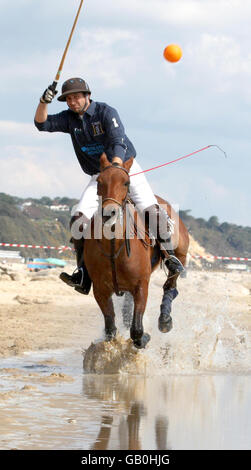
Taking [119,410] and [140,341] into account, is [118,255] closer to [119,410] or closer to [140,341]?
[140,341]

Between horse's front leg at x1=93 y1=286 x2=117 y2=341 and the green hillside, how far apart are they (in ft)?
158

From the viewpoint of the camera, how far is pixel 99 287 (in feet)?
30.1

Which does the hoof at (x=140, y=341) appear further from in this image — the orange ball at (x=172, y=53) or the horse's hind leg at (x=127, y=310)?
the orange ball at (x=172, y=53)

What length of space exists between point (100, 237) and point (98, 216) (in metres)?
0.22

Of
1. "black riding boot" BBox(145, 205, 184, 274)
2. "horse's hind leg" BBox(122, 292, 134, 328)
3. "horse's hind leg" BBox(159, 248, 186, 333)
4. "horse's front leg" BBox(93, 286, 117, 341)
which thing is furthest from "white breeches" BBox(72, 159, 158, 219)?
"horse's hind leg" BBox(122, 292, 134, 328)

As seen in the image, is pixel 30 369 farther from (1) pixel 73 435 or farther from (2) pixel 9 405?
(1) pixel 73 435

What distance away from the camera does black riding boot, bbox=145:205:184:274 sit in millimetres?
9656

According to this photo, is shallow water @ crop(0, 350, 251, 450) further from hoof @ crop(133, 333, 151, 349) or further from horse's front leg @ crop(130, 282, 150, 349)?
horse's front leg @ crop(130, 282, 150, 349)

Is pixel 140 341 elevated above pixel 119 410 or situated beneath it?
elevated above

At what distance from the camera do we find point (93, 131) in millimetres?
9344

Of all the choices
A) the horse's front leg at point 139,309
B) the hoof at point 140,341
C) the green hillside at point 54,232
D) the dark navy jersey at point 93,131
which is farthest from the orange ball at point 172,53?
the green hillside at point 54,232

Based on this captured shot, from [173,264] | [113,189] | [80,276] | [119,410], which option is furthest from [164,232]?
→ [119,410]

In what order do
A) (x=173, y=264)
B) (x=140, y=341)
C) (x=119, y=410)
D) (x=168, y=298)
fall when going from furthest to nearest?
(x=168, y=298) < (x=173, y=264) < (x=140, y=341) < (x=119, y=410)

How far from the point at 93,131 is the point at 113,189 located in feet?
4.94
